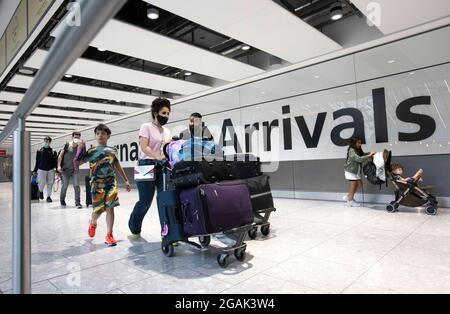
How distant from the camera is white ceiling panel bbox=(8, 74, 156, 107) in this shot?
6.57m

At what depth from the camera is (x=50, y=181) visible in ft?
23.2

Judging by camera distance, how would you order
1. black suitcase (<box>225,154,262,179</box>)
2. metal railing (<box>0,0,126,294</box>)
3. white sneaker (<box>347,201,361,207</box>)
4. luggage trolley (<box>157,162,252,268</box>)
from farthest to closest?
white sneaker (<box>347,201,361,207</box>) → black suitcase (<box>225,154,262,179</box>) → luggage trolley (<box>157,162,252,268</box>) → metal railing (<box>0,0,126,294</box>)

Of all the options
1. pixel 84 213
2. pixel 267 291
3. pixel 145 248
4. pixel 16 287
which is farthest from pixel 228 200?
pixel 84 213

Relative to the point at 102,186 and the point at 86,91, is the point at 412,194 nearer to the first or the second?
the point at 102,186

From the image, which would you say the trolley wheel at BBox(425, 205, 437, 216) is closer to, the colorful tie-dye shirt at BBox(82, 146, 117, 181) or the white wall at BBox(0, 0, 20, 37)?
the colorful tie-dye shirt at BBox(82, 146, 117, 181)

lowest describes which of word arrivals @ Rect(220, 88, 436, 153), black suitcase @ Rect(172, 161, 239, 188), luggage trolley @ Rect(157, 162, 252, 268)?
luggage trolley @ Rect(157, 162, 252, 268)

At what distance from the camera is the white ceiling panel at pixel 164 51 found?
452 cm

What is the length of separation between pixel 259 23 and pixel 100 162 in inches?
124

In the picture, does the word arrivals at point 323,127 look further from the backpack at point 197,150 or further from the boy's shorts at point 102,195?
the boy's shorts at point 102,195

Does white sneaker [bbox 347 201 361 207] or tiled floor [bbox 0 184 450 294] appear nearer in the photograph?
tiled floor [bbox 0 184 450 294]

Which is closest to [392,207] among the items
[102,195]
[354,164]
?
[354,164]

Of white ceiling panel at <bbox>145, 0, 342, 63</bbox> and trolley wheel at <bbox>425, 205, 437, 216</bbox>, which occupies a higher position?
white ceiling panel at <bbox>145, 0, 342, 63</bbox>

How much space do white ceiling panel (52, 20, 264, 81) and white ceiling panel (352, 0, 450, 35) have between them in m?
2.66

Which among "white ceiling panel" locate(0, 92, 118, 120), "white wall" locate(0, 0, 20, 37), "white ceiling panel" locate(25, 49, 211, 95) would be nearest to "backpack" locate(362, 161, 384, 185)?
"white ceiling panel" locate(25, 49, 211, 95)
